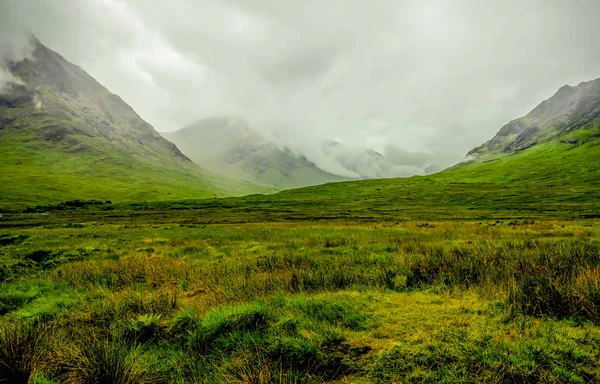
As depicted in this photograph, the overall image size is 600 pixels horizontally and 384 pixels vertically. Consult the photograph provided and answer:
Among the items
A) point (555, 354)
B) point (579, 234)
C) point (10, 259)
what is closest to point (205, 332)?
point (555, 354)

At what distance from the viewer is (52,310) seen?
8.47 metres

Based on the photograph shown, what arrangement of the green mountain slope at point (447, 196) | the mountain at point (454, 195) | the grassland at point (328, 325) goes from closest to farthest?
1. the grassland at point (328, 325)
2. the green mountain slope at point (447, 196)
3. the mountain at point (454, 195)

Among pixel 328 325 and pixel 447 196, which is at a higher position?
pixel 447 196

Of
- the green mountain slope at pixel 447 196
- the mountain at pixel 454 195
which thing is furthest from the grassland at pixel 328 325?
the mountain at pixel 454 195

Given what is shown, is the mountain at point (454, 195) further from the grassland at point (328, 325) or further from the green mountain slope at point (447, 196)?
the grassland at point (328, 325)

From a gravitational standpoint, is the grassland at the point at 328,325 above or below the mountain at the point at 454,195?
below

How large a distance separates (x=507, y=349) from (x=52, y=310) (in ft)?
37.6

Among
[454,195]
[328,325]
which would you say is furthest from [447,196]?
[328,325]

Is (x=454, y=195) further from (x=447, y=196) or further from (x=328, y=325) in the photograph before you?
(x=328, y=325)

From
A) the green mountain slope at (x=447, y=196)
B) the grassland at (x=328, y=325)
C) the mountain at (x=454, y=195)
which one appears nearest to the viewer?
the grassland at (x=328, y=325)

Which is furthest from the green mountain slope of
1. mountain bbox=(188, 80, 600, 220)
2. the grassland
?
the grassland

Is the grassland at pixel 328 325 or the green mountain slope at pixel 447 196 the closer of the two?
the grassland at pixel 328 325

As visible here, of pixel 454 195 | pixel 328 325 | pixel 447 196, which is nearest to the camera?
pixel 328 325

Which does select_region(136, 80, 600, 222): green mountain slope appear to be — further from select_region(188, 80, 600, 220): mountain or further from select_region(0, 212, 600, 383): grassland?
select_region(0, 212, 600, 383): grassland
